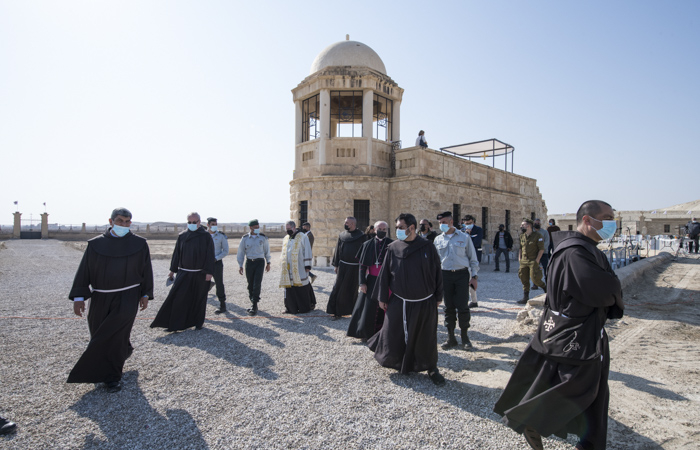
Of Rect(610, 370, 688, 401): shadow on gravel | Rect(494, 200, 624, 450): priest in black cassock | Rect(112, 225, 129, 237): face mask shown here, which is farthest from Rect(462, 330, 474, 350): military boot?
Rect(112, 225, 129, 237): face mask

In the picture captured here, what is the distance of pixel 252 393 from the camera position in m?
4.02

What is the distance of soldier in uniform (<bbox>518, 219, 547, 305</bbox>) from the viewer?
27.4 ft

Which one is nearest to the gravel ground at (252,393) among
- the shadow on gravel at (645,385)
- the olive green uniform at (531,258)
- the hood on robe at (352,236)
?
the shadow on gravel at (645,385)

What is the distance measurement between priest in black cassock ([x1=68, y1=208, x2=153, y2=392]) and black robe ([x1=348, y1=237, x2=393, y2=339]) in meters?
3.01

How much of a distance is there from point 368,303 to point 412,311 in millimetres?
1439

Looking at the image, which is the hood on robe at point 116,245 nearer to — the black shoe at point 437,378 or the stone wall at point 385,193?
the black shoe at point 437,378

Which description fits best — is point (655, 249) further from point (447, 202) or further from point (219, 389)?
point (219, 389)

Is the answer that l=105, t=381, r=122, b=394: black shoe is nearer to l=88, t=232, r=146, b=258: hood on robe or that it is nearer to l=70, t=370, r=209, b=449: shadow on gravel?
l=70, t=370, r=209, b=449: shadow on gravel

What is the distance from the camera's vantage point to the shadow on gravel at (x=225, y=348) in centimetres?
480

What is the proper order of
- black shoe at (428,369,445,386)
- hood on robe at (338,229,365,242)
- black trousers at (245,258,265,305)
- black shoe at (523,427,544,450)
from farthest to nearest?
black trousers at (245,258,265,305)
hood on robe at (338,229,365,242)
black shoe at (428,369,445,386)
black shoe at (523,427,544,450)

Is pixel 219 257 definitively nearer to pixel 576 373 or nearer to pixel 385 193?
pixel 576 373

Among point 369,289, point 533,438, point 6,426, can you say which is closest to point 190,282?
point 369,289

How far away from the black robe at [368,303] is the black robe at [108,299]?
3059 millimetres

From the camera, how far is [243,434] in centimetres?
324
